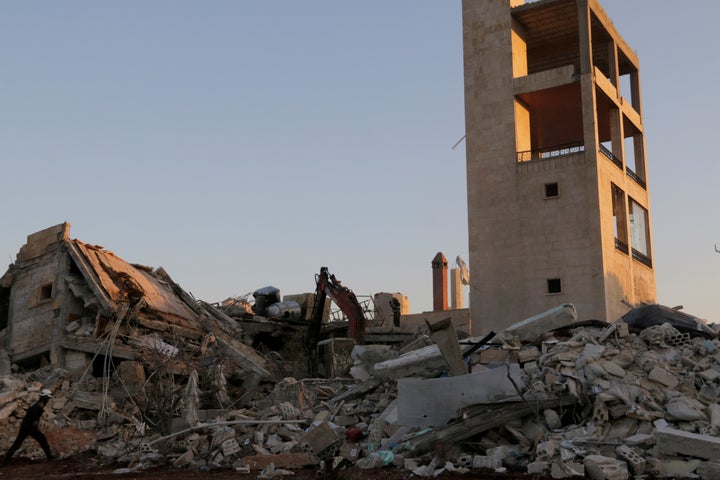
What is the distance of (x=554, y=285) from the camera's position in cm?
2409

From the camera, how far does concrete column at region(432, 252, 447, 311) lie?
32281 millimetres

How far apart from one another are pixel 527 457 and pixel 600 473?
135 cm

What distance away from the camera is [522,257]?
24.6 m

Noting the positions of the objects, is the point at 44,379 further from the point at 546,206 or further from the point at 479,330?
the point at 546,206

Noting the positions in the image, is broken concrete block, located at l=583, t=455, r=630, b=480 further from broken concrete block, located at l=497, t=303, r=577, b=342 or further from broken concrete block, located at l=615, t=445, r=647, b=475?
broken concrete block, located at l=497, t=303, r=577, b=342

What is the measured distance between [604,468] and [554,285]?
49.3 feet

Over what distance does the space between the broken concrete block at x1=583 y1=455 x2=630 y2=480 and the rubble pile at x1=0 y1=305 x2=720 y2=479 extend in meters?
0.02

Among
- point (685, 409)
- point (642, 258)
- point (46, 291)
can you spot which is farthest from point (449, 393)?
point (642, 258)

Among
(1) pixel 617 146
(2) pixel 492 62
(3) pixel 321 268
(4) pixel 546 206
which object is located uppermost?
(2) pixel 492 62

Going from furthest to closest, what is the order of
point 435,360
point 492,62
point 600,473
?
point 492,62 → point 435,360 → point 600,473

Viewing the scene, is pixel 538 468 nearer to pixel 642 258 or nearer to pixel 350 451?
pixel 350 451

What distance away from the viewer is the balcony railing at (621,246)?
2546 cm

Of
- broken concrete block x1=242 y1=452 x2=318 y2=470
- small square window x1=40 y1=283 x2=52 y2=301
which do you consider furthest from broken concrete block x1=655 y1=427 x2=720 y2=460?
small square window x1=40 y1=283 x2=52 y2=301

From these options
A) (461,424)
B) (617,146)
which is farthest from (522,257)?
(461,424)
